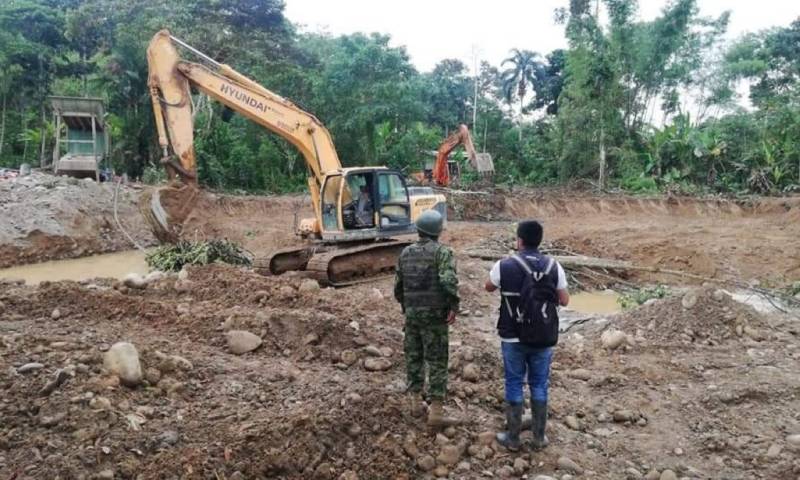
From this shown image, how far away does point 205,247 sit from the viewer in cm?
1117

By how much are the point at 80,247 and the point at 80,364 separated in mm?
11832

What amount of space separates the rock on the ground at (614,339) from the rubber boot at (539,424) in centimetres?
251

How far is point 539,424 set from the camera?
4355 millimetres

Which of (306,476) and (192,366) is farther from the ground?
(192,366)

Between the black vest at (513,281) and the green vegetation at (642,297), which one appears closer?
the black vest at (513,281)

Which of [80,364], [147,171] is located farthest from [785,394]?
[147,171]

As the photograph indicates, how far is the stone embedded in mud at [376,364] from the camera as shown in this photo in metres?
5.36

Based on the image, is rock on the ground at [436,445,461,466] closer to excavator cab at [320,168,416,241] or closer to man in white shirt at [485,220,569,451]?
man in white shirt at [485,220,569,451]

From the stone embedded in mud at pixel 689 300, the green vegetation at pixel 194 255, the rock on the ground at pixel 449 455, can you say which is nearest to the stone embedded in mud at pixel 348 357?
the rock on the ground at pixel 449 455

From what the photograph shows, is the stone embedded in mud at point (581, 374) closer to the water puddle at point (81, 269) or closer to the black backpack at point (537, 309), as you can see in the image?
the black backpack at point (537, 309)

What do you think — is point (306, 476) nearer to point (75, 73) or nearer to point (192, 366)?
point (192, 366)

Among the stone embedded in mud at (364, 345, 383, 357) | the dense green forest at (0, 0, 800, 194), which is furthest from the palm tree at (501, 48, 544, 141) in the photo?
the stone embedded in mud at (364, 345, 383, 357)

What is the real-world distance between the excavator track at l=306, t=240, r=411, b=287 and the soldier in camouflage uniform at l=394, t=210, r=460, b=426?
5.35m

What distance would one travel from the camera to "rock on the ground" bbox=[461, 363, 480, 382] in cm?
525
